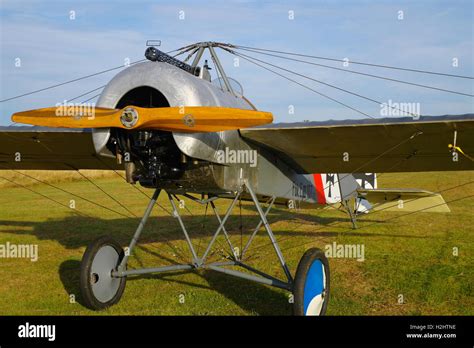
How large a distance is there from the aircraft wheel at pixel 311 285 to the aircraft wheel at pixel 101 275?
2586mm

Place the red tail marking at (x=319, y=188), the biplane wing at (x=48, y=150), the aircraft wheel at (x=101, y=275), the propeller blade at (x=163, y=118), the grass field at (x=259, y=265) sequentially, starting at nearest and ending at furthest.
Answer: the propeller blade at (x=163, y=118) < the aircraft wheel at (x=101, y=275) < the grass field at (x=259, y=265) < the biplane wing at (x=48, y=150) < the red tail marking at (x=319, y=188)

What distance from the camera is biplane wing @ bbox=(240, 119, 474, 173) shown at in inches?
223

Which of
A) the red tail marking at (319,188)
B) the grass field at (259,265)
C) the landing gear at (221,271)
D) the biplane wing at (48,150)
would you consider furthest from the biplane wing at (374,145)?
the biplane wing at (48,150)

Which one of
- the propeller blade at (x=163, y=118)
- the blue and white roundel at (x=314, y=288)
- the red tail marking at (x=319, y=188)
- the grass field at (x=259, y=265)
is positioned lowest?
the grass field at (x=259, y=265)

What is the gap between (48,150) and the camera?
7660mm

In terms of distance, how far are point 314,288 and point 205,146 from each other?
2.12m

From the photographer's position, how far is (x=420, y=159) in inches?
286

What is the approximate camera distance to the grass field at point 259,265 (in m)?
6.17

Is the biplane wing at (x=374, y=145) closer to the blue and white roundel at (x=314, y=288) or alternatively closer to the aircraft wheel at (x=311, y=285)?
the aircraft wheel at (x=311, y=285)

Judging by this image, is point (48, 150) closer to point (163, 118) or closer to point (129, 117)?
point (129, 117)

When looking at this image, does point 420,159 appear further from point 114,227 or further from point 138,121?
point 114,227

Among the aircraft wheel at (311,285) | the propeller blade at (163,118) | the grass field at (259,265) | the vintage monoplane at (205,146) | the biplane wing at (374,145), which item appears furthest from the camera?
the grass field at (259,265)
